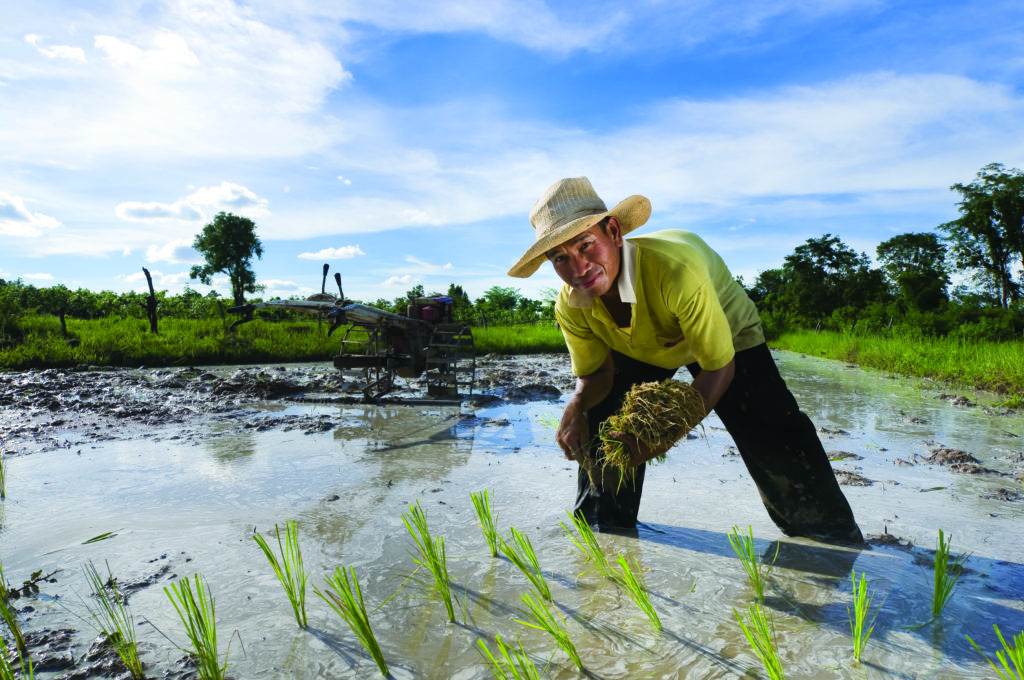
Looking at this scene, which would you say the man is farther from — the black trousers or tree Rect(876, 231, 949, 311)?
tree Rect(876, 231, 949, 311)

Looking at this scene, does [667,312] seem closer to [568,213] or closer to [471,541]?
[568,213]

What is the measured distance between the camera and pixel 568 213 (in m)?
2.21

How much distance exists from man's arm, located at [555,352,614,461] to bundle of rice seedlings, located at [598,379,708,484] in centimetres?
43

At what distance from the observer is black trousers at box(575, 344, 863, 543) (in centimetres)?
285

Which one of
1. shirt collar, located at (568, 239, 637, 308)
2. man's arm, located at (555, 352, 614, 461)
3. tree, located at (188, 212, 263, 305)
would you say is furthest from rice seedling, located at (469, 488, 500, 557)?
tree, located at (188, 212, 263, 305)

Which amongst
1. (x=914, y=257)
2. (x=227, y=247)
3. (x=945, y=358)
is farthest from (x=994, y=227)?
(x=227, y=247)

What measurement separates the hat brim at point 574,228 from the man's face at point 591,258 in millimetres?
42

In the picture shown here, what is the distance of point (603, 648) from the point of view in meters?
2.12

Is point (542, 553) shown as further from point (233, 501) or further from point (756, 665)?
point (233, 501)

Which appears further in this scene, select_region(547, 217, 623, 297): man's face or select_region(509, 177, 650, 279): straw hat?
select_region(547, 217, 623, 297): man's face

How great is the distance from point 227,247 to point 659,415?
3963cm

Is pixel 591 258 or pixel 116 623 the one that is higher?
pixel 591 258

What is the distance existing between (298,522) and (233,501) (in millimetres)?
753

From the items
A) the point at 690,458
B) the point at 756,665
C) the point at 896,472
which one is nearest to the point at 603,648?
the point at 756,665
